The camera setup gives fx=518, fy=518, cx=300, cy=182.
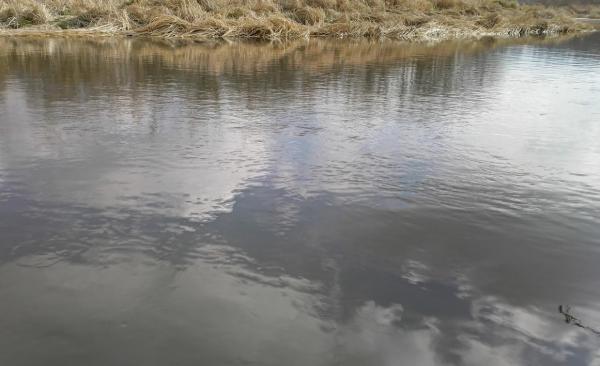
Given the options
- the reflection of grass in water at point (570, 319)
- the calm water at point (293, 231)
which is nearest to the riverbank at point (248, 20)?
the calm water at point (293, 231)

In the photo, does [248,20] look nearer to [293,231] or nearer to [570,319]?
Result: [293,231]

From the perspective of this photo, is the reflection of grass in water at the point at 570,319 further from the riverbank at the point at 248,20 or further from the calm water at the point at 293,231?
the riverbank at the point at 248,20

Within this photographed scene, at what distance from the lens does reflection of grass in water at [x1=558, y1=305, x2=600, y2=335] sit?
2591 millimetres

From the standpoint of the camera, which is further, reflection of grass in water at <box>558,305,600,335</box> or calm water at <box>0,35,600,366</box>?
reflection of grass in water at <box>558,305,600,335</box>

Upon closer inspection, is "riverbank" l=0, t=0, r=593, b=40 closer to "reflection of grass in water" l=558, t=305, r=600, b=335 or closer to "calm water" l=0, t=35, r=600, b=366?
"calm water" l=0, t=35, r=600, b=366

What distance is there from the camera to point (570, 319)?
2670mm

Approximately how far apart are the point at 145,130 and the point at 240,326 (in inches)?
143

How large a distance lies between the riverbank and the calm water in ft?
37.5

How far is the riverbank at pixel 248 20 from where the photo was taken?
1758cm

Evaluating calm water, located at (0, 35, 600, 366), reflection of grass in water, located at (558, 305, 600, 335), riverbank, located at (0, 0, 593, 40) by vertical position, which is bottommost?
reflection of grass in water, located at (558, 305, 600, 335)

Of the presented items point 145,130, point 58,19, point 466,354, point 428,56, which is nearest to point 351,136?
point 145,130

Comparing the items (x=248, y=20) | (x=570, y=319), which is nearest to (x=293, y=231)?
(x=570, y=319)

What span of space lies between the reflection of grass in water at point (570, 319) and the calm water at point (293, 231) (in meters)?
0.04

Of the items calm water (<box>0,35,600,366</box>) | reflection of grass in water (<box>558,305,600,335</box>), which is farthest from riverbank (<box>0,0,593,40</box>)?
reflection of grass in water (<box>558,305,600,335</box>)
